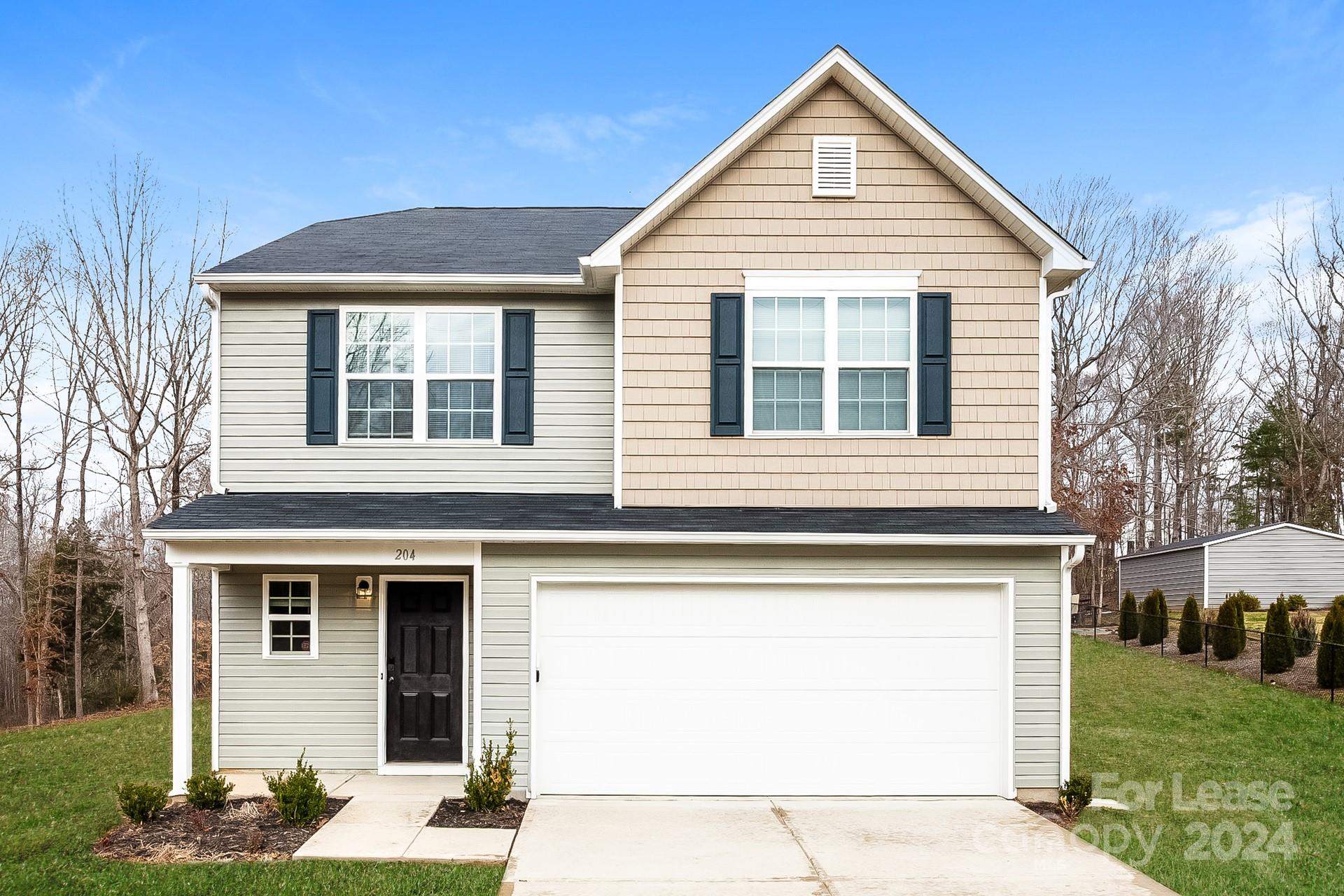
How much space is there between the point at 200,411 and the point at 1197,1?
26298mm

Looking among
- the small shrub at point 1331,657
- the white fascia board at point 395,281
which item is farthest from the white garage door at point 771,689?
the small shrub at point 1331,657

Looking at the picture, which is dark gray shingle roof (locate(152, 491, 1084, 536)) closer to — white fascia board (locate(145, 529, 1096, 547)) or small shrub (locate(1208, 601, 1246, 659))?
white fascia board (locate(145, 529, 1096, 547))

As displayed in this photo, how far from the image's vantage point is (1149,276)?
30281 millimetres

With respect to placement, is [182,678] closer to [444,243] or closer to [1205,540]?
Answer: [444,243]

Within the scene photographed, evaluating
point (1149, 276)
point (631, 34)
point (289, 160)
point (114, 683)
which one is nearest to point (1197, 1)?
point (1149, 276)

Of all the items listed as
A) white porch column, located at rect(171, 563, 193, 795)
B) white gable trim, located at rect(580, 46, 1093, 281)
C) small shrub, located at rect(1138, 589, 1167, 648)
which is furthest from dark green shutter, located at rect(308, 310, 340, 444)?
small shrub, located at rect(1138, 589, 1167, 648)

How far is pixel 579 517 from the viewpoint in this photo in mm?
8969

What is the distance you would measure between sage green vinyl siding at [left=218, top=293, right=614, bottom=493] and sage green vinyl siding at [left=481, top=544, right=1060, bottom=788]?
4.23 ft

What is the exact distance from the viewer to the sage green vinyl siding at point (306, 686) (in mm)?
9766

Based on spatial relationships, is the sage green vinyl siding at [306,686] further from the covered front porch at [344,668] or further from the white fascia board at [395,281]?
the white fascia board at [395,281]

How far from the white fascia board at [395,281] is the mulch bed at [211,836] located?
4.89 metres

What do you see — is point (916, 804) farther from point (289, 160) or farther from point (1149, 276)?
point (1149, 276)

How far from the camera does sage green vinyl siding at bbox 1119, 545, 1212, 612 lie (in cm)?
2306

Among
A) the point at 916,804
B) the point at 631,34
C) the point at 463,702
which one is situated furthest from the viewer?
the point at 631,34
